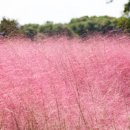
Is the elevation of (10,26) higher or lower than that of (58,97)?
higher

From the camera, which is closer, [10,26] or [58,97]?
[58,97]

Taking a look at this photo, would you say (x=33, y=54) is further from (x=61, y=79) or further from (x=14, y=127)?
(x=14, y=127)

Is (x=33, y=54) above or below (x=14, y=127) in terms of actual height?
above

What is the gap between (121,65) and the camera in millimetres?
5254

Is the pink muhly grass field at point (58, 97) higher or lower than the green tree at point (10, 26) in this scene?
lower

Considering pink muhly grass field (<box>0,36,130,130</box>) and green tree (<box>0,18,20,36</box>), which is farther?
green tree (<box>0,18,20,36</box>)

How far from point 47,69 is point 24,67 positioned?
0.93 ft

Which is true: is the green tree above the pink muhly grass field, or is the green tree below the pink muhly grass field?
above

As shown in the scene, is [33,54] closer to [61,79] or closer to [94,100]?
[61,79]

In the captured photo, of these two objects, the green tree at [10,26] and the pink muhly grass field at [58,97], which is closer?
the pink muhly grass field at [58,97]

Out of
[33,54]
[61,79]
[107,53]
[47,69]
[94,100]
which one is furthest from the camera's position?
[107,53]

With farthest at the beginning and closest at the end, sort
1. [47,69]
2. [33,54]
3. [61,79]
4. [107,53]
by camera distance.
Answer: [107,53], [33,54], [47,69], [61,79]

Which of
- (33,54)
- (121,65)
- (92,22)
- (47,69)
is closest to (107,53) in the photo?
(121,65)

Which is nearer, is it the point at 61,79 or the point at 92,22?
the point at 61,79
